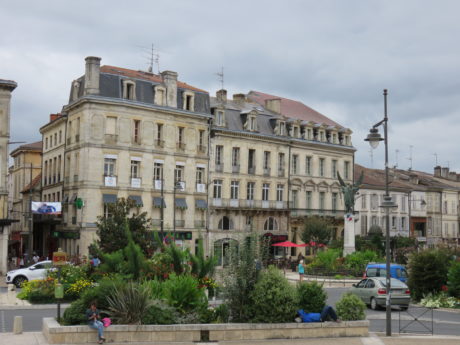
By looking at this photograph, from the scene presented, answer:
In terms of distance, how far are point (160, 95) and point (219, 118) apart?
6432 mm

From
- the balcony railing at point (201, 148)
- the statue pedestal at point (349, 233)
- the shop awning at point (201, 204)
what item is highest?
the balcony railing at point (201, 148)

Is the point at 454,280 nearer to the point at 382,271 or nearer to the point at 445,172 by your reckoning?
the point at 382,271

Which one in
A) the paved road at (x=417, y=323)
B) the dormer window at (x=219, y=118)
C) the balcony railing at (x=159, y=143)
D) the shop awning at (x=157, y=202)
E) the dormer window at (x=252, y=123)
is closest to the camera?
the paved road at (x=417, y=323)

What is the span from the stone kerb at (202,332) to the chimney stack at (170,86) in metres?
35.7

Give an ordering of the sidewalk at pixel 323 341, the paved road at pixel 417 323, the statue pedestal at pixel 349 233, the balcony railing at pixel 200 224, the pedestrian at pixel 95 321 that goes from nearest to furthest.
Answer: the pedestrian at pixel 95 321 < the sidewalk at pixel 323 341 < the paved road at pixel 417 323 < the statue pedestal at pixel 349 233 < the balcony railing at pixel 200 224

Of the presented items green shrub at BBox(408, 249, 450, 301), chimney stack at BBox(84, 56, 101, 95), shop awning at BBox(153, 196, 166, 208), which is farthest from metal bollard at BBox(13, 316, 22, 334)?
shop awning at BBox(153, 196, 166, 208)

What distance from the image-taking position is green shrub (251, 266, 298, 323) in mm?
18188

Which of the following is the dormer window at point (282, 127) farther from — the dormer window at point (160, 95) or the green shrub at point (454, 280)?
the green shrub at point (454, 280)

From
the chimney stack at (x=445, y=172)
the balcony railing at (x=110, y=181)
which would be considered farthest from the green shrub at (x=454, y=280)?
the chimney stack at (x=445, y=172)

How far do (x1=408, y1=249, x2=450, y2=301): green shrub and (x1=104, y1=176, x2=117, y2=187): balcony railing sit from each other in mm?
25253

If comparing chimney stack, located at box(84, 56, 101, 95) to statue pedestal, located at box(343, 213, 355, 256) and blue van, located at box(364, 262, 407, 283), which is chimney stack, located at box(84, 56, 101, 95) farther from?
blue van, located at box(364, 262, 407, 283)

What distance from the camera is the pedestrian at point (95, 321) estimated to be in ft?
54.3

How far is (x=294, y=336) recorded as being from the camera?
18.1 meters

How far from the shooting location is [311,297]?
19.0 meters
